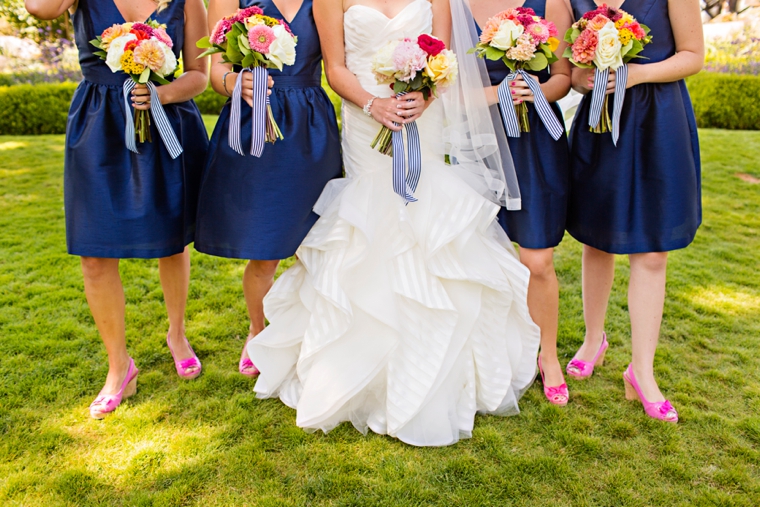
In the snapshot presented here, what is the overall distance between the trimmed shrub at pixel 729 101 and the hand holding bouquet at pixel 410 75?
9671mm

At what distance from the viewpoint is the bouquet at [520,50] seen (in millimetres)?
2920

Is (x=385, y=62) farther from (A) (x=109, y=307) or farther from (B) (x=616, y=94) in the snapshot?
(A) (x=109, y=307)

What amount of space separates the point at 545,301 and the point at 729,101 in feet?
31.2

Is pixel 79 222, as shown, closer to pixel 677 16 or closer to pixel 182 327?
pixel 182 327

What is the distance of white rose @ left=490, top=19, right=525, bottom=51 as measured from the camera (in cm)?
290

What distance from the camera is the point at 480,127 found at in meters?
3.22

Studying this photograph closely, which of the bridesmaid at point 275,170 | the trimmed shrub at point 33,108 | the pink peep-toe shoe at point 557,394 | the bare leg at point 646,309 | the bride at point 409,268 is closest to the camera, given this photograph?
the bride at point 409,268

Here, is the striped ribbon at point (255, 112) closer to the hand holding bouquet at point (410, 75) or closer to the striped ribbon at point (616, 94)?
the hand holding bouquet at point (410, 75)

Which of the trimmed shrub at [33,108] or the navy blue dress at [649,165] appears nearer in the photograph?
the navy blue dress at [649,165]

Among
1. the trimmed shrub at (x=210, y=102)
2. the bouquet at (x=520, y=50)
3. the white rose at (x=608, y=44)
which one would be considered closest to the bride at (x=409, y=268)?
the bouquet at (x=520, y=50)

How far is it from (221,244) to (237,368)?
98 centimetres

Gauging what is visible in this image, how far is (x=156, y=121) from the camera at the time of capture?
3076mm

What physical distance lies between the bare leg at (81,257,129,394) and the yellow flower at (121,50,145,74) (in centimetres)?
105

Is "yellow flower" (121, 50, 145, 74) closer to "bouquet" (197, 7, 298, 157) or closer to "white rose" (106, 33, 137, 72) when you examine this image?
"white rose" (106, 33, 137, 72)
